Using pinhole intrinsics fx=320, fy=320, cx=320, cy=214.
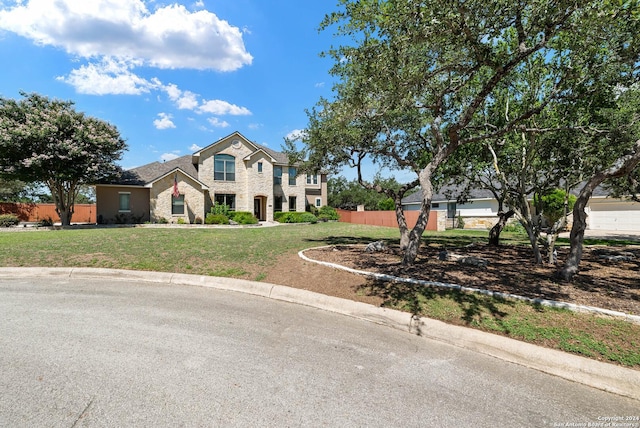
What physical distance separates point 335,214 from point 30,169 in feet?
76.7

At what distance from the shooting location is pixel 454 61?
6.01m

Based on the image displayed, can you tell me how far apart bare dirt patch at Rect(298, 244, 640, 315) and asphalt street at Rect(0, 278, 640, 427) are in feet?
5.38

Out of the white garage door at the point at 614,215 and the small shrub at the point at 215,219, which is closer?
the white garage door at the point at 614,215

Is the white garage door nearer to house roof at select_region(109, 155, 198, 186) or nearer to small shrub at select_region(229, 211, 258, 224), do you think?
small shrub at select_region(229, 211, 258, 224)

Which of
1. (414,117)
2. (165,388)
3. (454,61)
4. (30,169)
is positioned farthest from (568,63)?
(30,169)

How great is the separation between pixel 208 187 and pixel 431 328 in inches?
954

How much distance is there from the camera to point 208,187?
85.1 ft

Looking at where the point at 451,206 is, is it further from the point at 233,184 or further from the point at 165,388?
the point at 165,388

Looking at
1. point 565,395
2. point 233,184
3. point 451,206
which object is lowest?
point 565,395

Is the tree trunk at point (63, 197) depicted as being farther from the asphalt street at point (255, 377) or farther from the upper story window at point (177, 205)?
the asphalt street at point (255, 377)

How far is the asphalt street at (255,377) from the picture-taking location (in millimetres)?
2645

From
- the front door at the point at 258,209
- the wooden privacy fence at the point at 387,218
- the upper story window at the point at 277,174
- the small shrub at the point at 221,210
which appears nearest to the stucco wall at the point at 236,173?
the small shrub at the point at 221,210

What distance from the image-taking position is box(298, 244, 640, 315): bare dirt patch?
17.6 feet

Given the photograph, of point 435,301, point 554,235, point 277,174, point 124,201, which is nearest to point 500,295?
point 435,301
